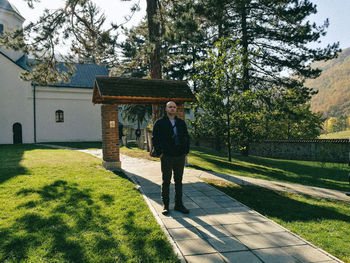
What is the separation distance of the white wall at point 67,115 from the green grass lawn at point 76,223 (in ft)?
67.2

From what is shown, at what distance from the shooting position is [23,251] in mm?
3447

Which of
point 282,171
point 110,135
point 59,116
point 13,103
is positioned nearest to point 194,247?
point 110,135

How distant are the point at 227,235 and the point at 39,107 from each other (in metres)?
27.0

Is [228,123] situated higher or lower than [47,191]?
higher

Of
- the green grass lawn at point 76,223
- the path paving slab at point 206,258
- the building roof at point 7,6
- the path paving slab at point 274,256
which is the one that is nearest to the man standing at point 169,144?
the green grass lawn at point 76,223

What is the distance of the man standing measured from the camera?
481 centimetres

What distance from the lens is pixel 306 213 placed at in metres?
5.40

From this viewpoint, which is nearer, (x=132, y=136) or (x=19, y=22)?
(x=132, y=136)

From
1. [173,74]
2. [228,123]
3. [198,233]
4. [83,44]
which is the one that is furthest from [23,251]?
[173,74]

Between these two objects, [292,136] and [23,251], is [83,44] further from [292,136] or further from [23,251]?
[292,136]

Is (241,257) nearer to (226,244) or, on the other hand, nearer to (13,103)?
(226,244)

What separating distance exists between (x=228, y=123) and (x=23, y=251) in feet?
30.3

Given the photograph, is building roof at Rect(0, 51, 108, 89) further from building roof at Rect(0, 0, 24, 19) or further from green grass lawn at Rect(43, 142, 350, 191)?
green grass lawn at Rect(43, 142, 350, 191)

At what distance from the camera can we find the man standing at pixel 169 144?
481cm
